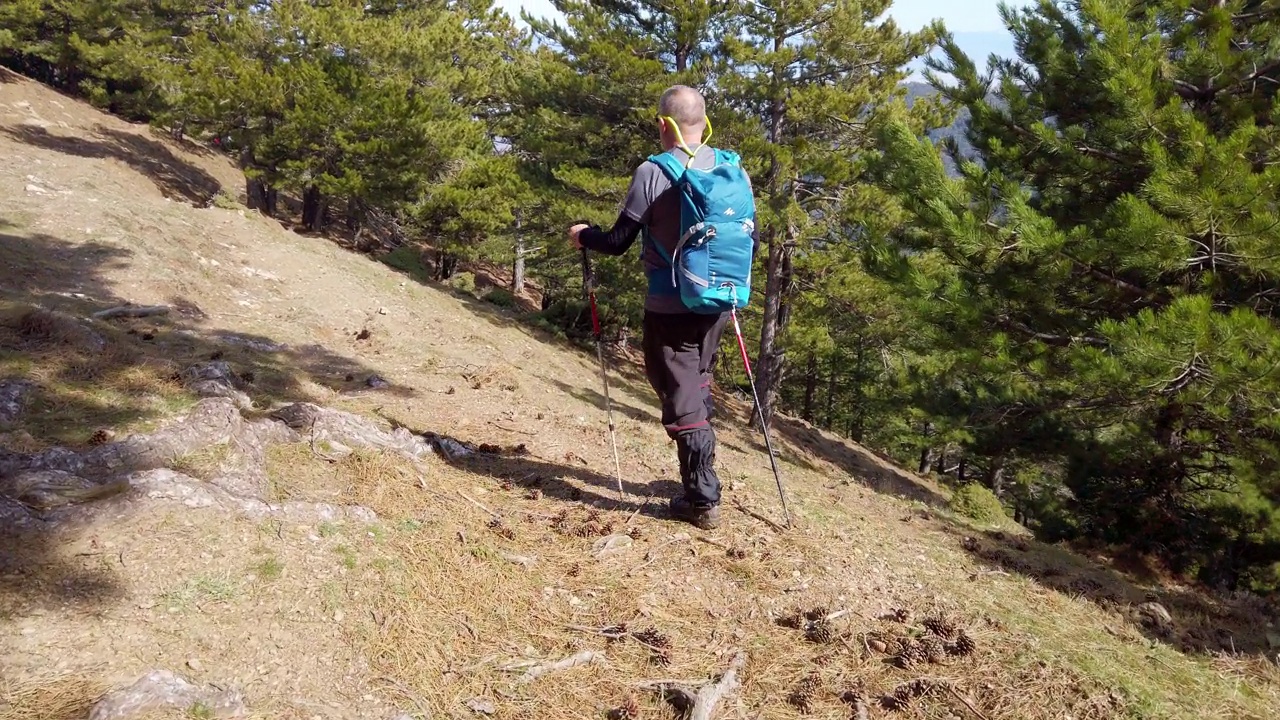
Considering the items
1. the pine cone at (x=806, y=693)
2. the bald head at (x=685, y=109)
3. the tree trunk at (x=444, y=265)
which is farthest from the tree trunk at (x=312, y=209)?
the pine cone at (x=806, y=693)

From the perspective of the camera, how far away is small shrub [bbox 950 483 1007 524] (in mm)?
7824

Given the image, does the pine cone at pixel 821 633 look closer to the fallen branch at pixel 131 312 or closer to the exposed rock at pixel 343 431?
the exposed rock at pixel 343 431

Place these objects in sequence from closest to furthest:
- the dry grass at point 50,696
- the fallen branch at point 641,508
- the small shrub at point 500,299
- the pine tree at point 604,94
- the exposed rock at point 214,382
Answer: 1. the dry grass at point 50,696
2. the fallen branch at point 641,508
3. the exposed rock at point 214,382
4. the pine tree at point 604,94
5. the small shrub at point 500,299

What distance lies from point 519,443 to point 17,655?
315cm

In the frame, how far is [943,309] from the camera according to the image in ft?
21.4

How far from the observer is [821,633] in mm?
3082

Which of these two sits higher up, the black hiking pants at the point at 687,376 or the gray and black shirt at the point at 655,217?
the gray and black shirt at the point at 655,217

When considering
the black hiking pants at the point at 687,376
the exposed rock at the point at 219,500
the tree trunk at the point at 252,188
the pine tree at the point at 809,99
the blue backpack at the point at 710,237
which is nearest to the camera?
the exposed rock at the point at 219,500

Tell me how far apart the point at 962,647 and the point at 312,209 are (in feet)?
63.5

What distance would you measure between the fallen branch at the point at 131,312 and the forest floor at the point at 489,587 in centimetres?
20

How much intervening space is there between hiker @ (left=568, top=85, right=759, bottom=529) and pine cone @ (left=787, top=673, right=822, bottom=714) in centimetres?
125

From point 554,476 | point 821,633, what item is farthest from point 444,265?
point 821,633

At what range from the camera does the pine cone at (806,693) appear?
2.66 m

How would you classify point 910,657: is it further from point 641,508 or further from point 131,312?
point 131,312
